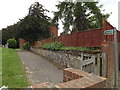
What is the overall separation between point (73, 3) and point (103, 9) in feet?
16.6

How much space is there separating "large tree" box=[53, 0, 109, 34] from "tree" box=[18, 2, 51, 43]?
3904 millimetres

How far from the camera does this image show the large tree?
62.8 ft

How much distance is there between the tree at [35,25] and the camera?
22.8 metres

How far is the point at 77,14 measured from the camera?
19.1 metres

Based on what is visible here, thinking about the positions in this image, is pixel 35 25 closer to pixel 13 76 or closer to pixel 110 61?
pixel 13 76

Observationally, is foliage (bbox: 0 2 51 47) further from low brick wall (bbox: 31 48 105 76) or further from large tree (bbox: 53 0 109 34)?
low brick wall (bbox: 31 48 105 76)

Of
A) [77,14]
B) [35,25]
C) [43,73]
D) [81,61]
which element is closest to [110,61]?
[81,61]

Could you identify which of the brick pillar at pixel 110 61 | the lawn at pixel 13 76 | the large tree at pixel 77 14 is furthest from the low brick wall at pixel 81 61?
the large tree at pixel 77 14

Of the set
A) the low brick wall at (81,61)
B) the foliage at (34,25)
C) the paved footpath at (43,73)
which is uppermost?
the foliage at (34,25)

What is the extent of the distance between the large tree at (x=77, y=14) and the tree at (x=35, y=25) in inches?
154

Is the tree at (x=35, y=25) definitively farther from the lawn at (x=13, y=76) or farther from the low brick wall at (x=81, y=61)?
the lawn at (x=13, y=76)

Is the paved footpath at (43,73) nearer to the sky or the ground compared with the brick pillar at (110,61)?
nearer to the ground

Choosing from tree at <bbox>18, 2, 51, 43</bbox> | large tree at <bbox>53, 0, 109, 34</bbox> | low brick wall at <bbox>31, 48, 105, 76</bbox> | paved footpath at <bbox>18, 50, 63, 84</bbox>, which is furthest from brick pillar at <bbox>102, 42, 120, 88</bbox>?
tree at <bbox>18, 2, 51, 43</bbox>

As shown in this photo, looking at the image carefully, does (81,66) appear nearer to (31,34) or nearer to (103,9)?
(103,9)
